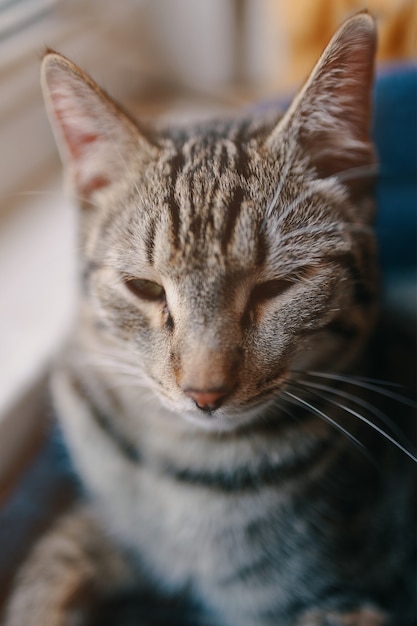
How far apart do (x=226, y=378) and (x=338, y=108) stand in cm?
28

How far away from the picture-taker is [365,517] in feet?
2.56

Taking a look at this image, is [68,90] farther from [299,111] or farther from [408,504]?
[408,504]

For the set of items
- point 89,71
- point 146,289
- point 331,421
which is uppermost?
point 89,71

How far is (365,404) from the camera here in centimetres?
71

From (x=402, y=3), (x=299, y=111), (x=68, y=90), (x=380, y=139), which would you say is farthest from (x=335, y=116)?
(x=402, y=3)

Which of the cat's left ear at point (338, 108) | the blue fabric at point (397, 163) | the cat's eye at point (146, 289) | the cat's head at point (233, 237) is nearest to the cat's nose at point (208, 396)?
the cat's head at point (233, 237)

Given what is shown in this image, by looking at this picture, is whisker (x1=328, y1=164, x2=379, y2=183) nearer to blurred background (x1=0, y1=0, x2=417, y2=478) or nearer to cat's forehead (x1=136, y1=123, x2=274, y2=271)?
cat's forehead (x1=136, y1=123, x2=274, y2=271)

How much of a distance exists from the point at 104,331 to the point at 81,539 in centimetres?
30

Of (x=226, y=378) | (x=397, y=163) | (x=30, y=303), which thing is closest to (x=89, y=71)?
(x=30, y=303)

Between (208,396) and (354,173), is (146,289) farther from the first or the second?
(354,173)

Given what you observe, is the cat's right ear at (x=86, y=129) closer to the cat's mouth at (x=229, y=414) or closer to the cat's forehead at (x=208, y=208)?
the cat's forehead at (x=208, y=208)

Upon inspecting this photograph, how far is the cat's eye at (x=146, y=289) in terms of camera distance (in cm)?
62

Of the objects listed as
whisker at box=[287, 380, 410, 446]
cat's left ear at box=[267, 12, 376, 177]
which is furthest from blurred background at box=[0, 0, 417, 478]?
whisker at box=[287, 380, 410, 446]

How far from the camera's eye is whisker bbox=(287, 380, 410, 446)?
66cm
